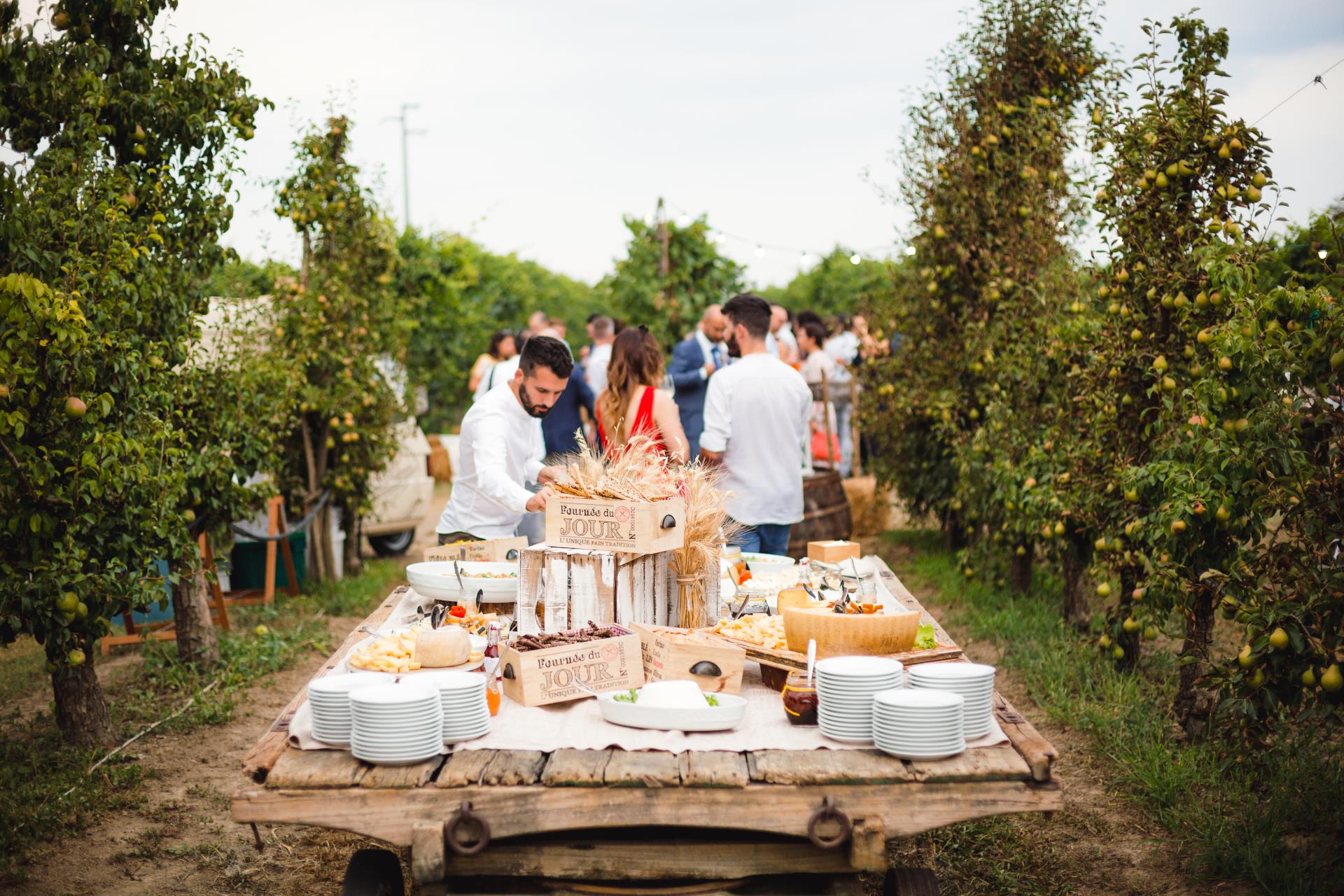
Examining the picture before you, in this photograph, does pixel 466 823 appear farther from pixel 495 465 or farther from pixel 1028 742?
pixel 495 465

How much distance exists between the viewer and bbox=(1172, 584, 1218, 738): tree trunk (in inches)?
177

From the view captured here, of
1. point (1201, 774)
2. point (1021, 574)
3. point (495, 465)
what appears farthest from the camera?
point (1021, 574)

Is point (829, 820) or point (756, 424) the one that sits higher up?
point (756, 424)

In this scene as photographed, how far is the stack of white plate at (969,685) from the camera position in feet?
9.06

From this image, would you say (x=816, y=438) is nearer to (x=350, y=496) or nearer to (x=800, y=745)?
(x=350, y=496)

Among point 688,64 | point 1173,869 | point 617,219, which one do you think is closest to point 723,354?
point 688,64

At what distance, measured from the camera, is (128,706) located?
563cm

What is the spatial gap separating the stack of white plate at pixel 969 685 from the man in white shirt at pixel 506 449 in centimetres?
187

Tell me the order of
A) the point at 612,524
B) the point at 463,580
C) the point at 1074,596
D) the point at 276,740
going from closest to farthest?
the point at 276,740 < the point at 612,524 < the point at 463,580 < the point at 1074,596

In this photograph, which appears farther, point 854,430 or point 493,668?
point 854,430

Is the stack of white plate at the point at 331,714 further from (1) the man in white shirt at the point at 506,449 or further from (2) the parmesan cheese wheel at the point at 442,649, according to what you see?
(1) the man in white shirt at the point at 506,449

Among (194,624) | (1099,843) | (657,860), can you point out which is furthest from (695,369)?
(657,860)

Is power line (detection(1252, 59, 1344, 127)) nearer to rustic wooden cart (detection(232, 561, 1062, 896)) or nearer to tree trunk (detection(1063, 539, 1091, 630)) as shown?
tree trunk (detection(1063, 539, 1091, 630))

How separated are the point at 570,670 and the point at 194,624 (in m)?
4.02
